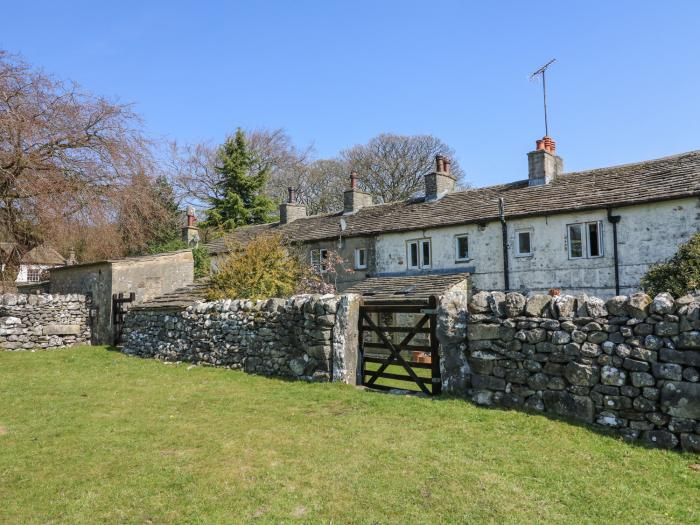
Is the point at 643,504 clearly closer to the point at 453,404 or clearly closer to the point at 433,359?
the point at 453,404

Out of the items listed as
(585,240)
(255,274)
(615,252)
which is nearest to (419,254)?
(585,240)

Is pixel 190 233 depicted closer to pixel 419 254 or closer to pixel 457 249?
pixel 419 254

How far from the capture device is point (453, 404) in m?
9.01

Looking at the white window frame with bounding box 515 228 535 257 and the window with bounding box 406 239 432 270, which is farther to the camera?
the window with bounding box 406 239 432 270

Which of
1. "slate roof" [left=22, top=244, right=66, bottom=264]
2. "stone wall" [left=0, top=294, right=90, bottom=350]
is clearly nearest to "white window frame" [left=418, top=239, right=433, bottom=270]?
"stone wall" [left=0, top=294, right=90, bottom=350]

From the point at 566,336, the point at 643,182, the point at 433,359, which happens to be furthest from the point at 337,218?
the point at 566,336

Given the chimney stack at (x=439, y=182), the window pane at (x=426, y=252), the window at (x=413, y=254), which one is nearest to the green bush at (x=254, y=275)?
the window at (x=413, y=254)

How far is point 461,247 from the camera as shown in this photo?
71.4 ft

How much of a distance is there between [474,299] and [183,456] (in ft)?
17.1

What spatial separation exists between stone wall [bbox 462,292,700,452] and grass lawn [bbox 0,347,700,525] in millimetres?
410

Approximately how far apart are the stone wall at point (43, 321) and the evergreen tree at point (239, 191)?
18.3 meters

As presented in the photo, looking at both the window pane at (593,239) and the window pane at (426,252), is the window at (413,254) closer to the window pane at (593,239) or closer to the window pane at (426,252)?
the window pane at (426,252)

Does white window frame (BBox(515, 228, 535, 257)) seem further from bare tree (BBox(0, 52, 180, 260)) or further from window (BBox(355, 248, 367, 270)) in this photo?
bare tree (BBox(0, 52, 180, 260))

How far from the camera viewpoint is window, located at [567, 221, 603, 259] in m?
18.2
